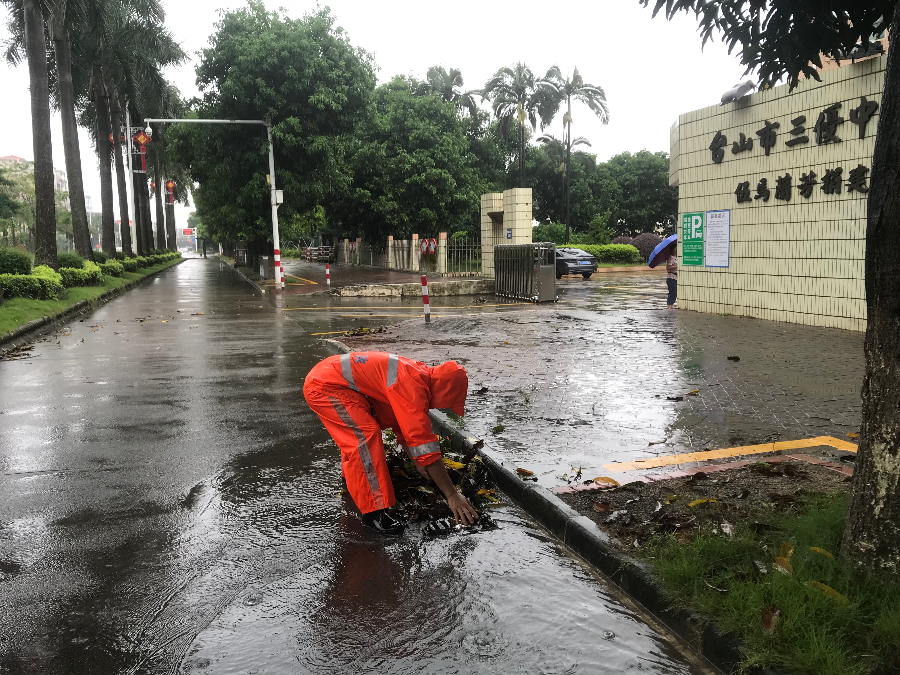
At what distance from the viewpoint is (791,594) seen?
2971 mm

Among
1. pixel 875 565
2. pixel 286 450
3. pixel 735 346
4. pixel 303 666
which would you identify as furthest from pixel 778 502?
pixel 735 346

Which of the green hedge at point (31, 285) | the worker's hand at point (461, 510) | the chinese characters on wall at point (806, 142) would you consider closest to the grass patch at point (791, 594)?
the worker's hand at point (461, 510)

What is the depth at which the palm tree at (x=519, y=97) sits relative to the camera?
157 ft

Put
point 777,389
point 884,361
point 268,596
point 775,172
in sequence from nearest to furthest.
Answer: point 884,361
point 268,596
point 777,389
point 775,172

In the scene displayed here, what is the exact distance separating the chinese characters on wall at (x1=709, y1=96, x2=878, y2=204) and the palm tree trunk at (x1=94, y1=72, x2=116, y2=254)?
2686 centimetres

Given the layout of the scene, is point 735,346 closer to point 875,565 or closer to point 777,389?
point 777,389

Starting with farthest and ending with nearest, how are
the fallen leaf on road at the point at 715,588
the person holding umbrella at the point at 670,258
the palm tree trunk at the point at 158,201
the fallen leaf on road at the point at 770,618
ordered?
the palm tree trunk at the point at 158,201
the person holding umbrella at the point at 670,258
the fallen leaf on road at the point at 715,588
the fallen leaf on road at the point at 770,618

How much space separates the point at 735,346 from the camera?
10875 millimetres

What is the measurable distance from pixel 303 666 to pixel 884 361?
2.67m

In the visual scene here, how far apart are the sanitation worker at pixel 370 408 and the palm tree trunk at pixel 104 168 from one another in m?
31.6

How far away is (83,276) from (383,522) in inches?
892

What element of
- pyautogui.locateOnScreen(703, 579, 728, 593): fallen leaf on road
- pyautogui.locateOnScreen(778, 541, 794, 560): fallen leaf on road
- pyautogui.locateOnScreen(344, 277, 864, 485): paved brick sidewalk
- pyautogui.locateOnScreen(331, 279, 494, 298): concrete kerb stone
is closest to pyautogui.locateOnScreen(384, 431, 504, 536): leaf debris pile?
pyautogui.locateOnScreen(344, 277, 864, 485): paved brick sidewalk

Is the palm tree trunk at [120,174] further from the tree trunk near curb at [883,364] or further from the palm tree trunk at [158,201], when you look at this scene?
the tree trunk near curb at [883,364]

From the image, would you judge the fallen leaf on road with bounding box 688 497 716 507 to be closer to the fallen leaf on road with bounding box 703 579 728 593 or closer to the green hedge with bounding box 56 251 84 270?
the fallen leaf on road with bounding box 703 579 728 593
